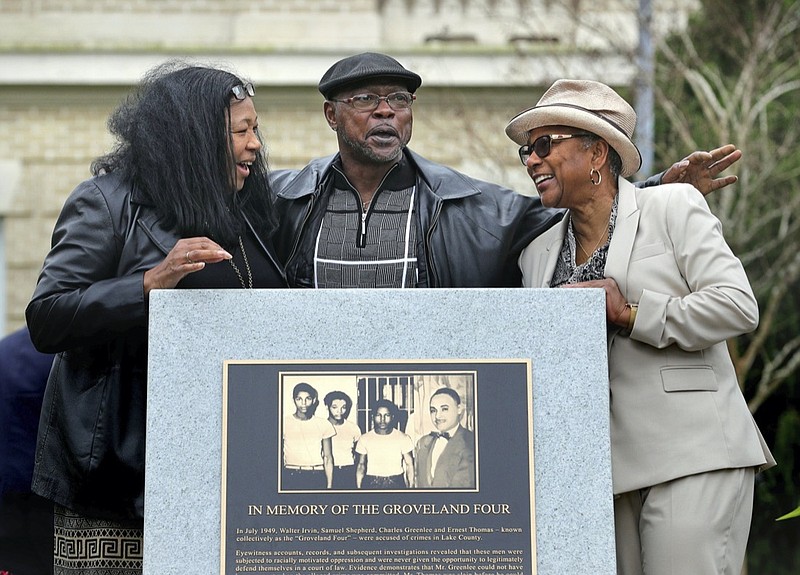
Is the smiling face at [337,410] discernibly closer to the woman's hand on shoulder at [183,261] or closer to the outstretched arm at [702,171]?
the woman's hand on shoulder at [183,261]

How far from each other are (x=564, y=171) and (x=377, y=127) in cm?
68

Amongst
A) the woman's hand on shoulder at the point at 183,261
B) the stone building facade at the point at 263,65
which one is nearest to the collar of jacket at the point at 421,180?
the woman's hand on shoulder at the point at 183,261

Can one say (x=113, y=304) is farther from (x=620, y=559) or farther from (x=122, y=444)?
(x=620, y=559)

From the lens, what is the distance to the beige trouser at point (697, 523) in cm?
374

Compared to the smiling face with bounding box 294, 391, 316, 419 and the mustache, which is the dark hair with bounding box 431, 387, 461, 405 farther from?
the mustache

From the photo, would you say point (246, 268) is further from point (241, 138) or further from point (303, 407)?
point (303, 407)

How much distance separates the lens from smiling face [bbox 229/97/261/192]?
4.04 metres

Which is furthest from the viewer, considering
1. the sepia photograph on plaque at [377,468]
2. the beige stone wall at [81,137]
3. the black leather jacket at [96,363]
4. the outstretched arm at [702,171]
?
the beige stone wall at [81,137]

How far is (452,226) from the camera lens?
432 centimetres

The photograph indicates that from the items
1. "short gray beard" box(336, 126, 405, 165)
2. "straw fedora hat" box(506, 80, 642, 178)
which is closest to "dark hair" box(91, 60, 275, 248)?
"short gray beard" box(336, 126, 405, 165)

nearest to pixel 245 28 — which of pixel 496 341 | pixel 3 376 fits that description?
pixel 3 376

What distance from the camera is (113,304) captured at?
3764mm

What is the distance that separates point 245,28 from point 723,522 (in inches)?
345

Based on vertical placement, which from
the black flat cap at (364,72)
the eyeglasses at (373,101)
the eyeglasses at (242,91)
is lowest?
the eyeglasses at (242,91)
